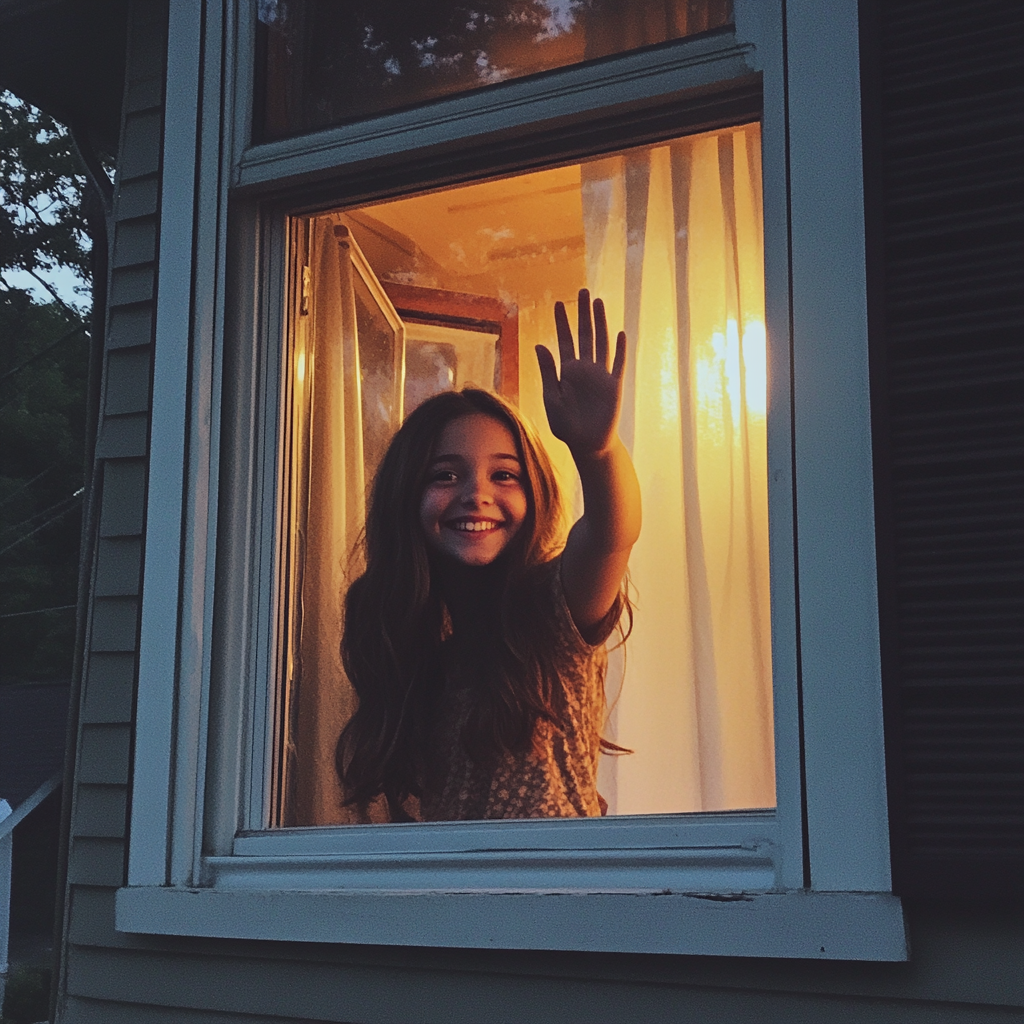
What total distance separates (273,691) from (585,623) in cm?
58

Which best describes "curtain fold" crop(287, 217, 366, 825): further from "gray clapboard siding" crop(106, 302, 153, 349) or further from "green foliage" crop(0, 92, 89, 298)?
"green foliage" crop(0, 92, 89, 298)

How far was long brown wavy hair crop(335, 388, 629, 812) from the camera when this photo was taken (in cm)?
227

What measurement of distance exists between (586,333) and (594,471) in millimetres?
276

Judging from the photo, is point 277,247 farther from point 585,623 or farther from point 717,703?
point 717,703

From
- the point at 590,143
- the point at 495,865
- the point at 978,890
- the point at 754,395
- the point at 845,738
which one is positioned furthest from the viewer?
the point at 754,395

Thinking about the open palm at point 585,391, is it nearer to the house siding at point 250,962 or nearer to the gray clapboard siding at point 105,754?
the house siding at point 250,962

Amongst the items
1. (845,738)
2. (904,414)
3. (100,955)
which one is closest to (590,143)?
(904,414)

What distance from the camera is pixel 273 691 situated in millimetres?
2105

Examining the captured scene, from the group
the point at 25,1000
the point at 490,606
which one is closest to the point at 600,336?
the point at 490,606

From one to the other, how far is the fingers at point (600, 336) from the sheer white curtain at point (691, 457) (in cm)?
3

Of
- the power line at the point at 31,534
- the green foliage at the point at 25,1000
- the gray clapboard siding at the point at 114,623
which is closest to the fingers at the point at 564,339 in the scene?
the gray clapboard siding at the point at 114,623

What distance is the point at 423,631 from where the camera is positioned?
8.02 feet

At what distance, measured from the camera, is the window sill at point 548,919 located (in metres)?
1.50

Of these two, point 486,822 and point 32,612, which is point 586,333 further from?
point 32,612
